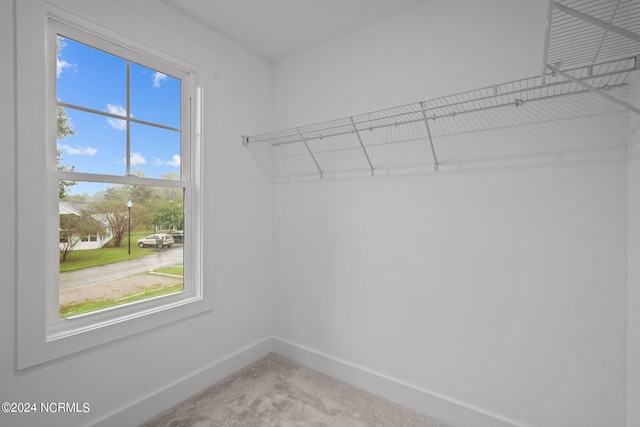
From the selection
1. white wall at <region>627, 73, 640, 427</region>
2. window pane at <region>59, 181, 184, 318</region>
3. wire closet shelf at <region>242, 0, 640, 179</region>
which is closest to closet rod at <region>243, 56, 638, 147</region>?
wire closet shelf at <region>242, 0, 640, 179</region>

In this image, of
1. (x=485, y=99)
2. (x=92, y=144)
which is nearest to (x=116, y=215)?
(x=92, y=144)

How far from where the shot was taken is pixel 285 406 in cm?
184

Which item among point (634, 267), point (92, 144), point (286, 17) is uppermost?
point (286, 17)

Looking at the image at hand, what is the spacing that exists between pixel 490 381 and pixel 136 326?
1.98 metres

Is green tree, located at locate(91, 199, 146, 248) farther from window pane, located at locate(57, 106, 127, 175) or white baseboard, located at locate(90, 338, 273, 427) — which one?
white baseboard, located at locate(90, 338, 273, 427)

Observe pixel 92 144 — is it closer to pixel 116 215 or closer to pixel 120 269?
pixel 116 215

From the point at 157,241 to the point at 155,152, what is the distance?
0.56 metres

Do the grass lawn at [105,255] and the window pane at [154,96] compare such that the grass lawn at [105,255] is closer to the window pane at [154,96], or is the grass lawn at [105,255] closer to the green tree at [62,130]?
the green tree at [62,130]

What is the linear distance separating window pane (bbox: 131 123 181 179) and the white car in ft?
1.24

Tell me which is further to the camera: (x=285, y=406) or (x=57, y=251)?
(x=285, y=406)

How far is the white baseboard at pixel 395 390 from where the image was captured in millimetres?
1633

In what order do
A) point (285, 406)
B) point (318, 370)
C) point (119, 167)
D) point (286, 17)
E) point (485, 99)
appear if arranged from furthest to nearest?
point (318, 370) < point (286, 17) < point (285, 406) < point (119, 167) < point (485, 99)

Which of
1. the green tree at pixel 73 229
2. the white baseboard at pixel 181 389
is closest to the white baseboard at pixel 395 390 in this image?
the white baseboard at pixel 181 389

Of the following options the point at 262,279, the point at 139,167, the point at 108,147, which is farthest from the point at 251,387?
the point at 108,147
